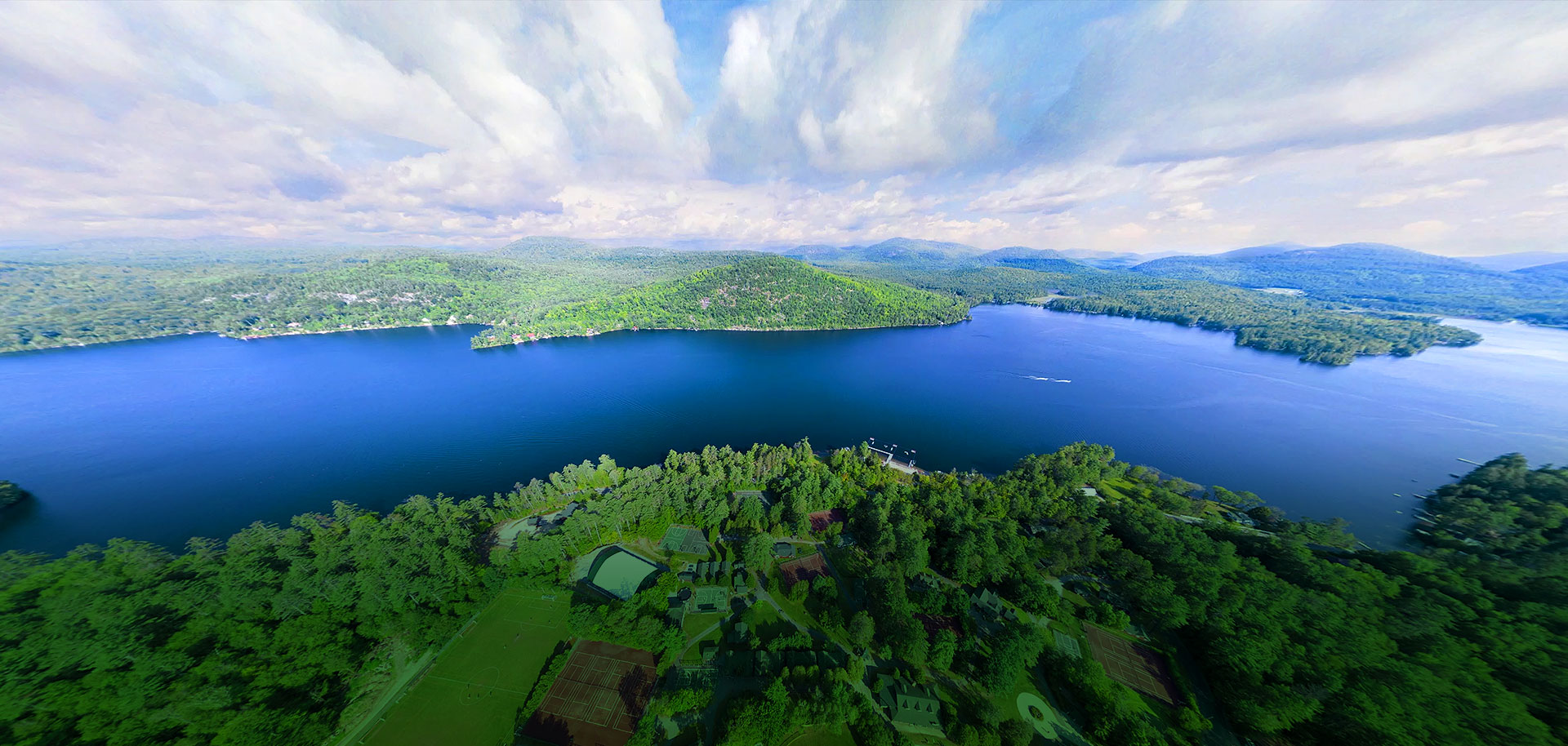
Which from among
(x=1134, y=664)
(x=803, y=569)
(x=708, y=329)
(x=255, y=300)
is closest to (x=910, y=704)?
(x=803, y=569)

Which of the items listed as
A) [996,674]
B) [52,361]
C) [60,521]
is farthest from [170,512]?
[52,361]

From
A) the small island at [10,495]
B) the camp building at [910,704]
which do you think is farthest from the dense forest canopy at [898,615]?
the small island at [10,495]

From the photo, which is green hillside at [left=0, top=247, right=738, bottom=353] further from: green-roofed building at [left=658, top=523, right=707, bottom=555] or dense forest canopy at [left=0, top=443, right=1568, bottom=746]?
green-roofed building at [left=658, top=523, right=707, bottom=555]

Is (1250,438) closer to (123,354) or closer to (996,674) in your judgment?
(996,674)

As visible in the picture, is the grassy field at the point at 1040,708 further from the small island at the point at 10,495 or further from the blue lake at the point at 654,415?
the small island at the point at 10,495

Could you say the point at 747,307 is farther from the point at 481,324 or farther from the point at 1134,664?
the point at 1134,664

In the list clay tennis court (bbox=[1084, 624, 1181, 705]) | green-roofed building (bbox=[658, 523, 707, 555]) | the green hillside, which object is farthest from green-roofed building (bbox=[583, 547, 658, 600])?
the green hillside

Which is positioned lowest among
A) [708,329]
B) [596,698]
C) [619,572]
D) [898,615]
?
[596,698]
